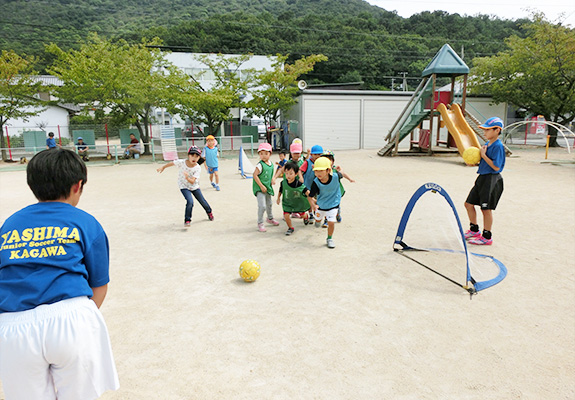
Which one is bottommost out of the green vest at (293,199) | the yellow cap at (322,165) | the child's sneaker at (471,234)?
the child's sneaker at (471,234)

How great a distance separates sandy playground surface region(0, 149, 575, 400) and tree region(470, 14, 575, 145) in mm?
19177

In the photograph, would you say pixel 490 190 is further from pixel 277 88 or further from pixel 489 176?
pixel 277 88

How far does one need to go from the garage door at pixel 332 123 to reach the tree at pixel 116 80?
27.0 ft

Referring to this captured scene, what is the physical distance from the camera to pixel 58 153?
1.98 m

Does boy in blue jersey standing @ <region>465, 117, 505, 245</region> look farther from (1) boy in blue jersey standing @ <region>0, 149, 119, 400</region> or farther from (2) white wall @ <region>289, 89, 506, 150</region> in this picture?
(2) white wall @ <region>289, 89, 506, 150</region>

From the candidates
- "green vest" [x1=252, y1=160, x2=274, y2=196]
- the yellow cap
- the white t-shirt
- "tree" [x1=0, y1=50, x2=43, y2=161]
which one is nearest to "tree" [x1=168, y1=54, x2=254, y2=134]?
"tree" [x1=0, y1=50, x2=43, y2=161]

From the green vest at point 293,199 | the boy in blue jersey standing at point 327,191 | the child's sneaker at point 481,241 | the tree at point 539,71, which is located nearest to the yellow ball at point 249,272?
the boy in blue jersey standing at point 327,191

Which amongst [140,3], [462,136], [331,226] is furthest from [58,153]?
[140,3]

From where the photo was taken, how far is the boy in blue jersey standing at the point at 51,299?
5.83ft

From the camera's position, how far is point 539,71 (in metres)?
22.8

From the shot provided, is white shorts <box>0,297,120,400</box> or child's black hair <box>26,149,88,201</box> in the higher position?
child's black hair <box>26,149,88,201</box>

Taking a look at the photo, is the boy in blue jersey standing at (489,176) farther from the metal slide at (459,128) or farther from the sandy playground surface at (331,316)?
the metal slide at (459,128)

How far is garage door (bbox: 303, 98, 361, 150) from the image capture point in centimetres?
2528

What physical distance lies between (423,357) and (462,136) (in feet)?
51.5
